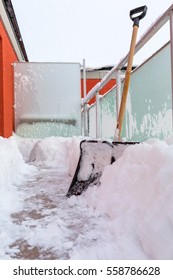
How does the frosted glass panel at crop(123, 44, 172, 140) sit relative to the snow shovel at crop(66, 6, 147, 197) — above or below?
above

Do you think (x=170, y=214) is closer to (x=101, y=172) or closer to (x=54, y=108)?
(x=101, y=172)

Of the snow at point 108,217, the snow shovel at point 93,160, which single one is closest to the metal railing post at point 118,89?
the snow shovel at point 93,160

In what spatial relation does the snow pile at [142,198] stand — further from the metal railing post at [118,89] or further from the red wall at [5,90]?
the red wall at [5,90]

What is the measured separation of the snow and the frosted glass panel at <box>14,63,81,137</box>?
12.9ft

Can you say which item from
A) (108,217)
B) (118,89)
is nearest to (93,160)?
(108,217)

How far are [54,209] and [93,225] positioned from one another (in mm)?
354

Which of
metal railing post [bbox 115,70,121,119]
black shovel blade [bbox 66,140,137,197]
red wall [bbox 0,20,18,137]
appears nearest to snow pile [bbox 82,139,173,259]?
black shovel blade [bbox 66,140,137,197]

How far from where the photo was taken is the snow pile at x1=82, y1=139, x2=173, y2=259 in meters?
0.86

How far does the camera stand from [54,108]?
5.76 metres

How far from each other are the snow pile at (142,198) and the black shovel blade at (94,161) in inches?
5.1

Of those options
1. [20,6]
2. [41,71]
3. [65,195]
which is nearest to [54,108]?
[41,71]

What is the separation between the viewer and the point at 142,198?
1.11 m

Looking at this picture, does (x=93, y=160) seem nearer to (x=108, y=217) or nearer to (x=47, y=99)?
(x=108, y=217)

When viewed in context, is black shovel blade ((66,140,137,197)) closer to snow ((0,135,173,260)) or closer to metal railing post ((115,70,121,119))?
snow ((0,135,173,260))
